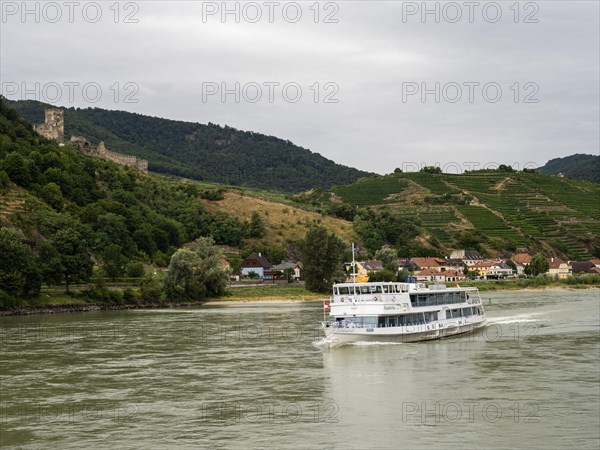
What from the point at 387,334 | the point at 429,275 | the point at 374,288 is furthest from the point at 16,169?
the point at 387,334

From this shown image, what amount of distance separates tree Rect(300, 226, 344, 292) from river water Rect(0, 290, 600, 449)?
4518 centimetres

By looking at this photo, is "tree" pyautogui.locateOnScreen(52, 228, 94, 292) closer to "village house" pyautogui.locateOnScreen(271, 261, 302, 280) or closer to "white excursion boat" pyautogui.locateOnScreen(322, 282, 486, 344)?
"white excursion boat" pyautogui.locateOnScreen(322, 282, 486, 344)

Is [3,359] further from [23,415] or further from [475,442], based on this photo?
[475,442]

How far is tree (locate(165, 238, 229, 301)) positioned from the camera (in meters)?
95.7

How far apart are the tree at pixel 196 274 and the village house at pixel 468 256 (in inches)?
2830

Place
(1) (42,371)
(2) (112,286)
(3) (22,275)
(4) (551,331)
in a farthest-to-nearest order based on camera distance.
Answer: (2) (112,286) → (3) (22,275) → (4) (551,331) → (1) (42,371)

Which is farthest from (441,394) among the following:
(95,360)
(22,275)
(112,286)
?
(112,286)

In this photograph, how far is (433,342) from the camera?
56000mm

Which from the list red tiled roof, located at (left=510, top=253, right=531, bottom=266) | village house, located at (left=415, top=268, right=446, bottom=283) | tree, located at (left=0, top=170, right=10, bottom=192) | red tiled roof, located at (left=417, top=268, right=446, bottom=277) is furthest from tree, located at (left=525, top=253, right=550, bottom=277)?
tree, located at (left=0, top=170, right=10, bottom=192)

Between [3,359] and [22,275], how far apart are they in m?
37.3

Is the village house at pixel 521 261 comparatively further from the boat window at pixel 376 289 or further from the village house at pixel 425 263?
the boat window at pixel 376 289

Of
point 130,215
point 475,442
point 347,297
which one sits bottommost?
point 475,442

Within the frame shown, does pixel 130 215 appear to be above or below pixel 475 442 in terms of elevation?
above

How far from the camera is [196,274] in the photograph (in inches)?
3871
